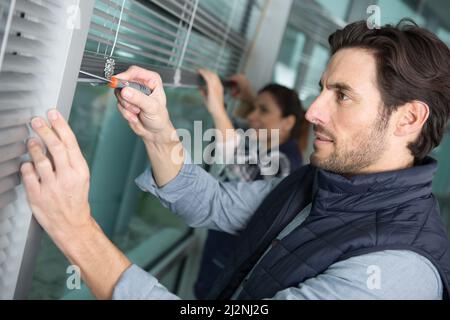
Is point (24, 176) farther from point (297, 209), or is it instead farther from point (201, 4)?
point (201, 4)

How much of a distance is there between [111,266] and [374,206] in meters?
0.55

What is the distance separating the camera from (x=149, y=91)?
983 millimetres

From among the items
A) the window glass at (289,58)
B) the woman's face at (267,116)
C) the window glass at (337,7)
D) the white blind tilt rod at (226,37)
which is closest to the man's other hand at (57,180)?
the white blind tilt rod at (226,37)

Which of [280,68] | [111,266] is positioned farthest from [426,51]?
[280,68]

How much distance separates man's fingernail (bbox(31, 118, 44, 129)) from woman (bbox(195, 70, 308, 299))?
897 mm

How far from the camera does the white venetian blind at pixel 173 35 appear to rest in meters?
0.94

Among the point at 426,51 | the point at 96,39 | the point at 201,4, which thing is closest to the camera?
the point at 96,39

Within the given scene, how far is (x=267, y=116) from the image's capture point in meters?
2.15

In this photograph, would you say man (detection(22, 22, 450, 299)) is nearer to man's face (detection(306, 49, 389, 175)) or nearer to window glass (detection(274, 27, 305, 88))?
man's face (detection(306, 49, 389, 175))

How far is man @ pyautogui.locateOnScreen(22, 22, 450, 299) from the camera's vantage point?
770 millimetres

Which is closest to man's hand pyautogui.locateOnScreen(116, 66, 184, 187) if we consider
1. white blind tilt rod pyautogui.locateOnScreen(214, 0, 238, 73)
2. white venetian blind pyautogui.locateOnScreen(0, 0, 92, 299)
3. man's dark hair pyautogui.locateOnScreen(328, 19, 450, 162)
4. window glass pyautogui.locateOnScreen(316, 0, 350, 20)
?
white venetian blind pyautogui.locateOnScreen(0, 0, 92, 299)

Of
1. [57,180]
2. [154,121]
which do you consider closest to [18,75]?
[57,180]

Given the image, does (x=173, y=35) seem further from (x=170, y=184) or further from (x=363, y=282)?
(x=363, y=282)

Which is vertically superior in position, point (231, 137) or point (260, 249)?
point (231, 137)
